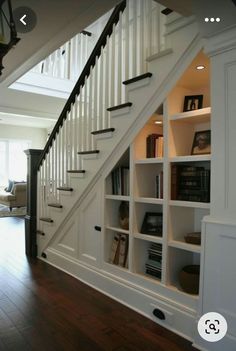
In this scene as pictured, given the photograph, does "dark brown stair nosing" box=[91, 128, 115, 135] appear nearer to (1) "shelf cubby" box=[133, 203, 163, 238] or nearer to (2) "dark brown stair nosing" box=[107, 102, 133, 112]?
(2) "dark brown stair nosing" box=[107, 102, 133, 112]

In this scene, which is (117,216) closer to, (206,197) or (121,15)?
(206,197)

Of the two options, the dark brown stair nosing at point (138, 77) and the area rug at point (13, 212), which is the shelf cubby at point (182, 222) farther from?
the area rug at point (13, 212)

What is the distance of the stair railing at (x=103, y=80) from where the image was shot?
8.08 ft

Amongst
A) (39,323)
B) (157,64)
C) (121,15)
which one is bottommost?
(39,323)

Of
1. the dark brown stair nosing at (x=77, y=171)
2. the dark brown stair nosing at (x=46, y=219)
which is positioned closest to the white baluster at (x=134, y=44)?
the dark brown stair nosing at (x=77, y=171)

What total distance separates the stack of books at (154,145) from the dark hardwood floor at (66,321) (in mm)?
1302

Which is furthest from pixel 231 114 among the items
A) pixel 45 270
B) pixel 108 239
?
pixel 45 270

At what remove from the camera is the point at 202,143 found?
2.15 m

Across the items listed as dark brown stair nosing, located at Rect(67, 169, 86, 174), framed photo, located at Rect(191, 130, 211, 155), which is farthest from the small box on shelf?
dark brown stair nosing, located at Rect(67, 169, 86, 174)

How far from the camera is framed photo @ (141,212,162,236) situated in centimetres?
248

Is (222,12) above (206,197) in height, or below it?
above

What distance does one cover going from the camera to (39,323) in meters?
2.18

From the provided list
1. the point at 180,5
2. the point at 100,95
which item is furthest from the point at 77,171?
the point at 180,5

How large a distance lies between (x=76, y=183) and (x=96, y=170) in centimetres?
42
